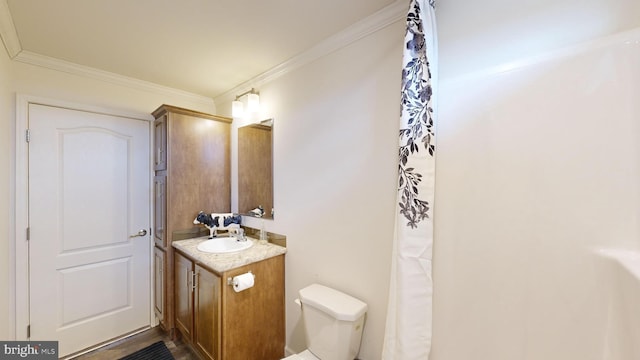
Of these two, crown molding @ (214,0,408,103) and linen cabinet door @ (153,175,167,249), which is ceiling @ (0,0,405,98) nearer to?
crown molding @ (214,0,408,103)

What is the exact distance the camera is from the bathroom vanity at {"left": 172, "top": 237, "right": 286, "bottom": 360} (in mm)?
1575

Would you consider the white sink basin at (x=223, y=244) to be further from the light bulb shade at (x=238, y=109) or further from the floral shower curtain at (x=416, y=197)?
the floral shower curtain at (x=416, y=197)

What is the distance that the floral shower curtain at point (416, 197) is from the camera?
1.11 meters

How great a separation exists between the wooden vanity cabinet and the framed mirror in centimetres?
54

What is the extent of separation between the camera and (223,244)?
2.16 meters

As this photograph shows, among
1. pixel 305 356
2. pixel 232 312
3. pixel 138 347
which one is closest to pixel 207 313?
pixel 232 312

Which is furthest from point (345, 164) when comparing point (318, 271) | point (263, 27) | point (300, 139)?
point (263, 27)

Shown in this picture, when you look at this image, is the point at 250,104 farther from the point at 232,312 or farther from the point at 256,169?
the point at 232,312

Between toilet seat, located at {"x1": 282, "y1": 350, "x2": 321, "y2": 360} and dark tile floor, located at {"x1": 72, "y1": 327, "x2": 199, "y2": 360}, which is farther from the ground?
toilet seat, located at {"x1": 282, "y1": 350, "x2": 321, "y2": 360}

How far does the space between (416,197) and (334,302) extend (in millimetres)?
784

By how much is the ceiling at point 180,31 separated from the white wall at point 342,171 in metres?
0.20

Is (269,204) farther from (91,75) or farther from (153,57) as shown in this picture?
(91,75)

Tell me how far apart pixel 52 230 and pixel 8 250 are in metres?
0.24

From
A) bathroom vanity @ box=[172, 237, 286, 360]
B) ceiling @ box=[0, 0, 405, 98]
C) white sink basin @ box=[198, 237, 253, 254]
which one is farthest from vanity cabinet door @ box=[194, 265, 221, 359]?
ceiling @ box=[0, 0, 405, 98]
